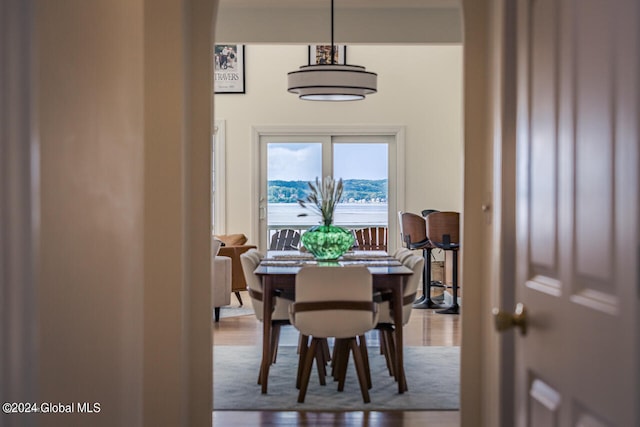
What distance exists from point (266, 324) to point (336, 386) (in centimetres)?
74

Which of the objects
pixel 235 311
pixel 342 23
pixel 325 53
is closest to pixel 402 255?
pixel 342 23

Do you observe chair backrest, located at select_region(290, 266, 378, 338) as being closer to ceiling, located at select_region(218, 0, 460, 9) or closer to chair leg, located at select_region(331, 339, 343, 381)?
chair leg, located at select_region(331, 339, 343, 381)

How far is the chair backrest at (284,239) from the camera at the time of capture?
454 inches

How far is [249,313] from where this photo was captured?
9445 mm

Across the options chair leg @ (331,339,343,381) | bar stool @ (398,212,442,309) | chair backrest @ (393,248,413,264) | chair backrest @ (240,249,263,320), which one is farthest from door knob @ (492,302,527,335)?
bar stool @ (398,212,442,309)

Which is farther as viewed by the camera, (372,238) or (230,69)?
(372,238)

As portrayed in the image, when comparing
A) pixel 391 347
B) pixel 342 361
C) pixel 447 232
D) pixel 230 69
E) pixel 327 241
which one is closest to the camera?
pixel 342 361

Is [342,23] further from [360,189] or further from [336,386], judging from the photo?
[360,189]

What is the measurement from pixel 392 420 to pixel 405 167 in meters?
6.91

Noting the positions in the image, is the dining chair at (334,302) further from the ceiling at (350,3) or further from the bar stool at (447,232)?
the bar stool at (447,232)

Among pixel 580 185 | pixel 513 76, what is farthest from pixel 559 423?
pixel 513 76

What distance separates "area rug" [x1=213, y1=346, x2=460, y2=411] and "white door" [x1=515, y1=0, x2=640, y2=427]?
10.9 ft

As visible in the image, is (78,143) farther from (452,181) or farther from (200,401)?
(452,181)

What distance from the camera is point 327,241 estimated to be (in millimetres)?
6398
